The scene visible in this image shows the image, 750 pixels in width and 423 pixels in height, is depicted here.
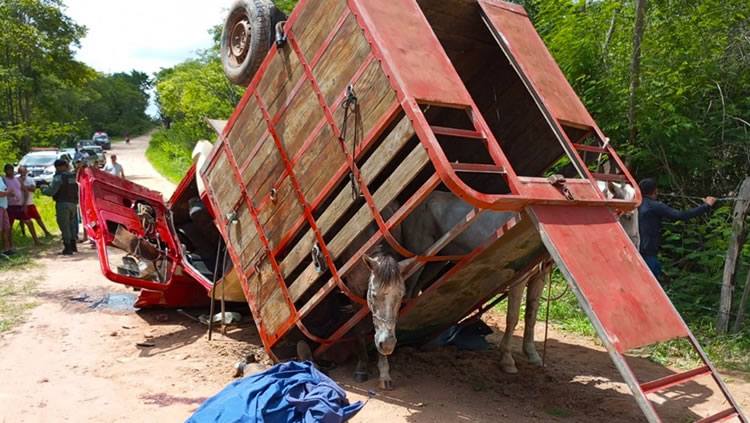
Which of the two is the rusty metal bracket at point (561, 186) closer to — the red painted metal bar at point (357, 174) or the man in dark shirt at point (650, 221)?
the red painted metal bar at point (357, 174)

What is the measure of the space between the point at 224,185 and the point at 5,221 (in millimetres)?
6828

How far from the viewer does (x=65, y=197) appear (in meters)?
10.6

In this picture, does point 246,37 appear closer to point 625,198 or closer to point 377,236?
point 377,236

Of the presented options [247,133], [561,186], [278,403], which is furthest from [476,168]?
[247,133]

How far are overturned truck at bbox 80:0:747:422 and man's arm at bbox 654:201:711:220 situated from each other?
1.22m

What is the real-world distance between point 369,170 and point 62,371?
3.61 meters

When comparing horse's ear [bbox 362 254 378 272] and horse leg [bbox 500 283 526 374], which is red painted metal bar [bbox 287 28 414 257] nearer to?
horse's ear [bbox 362 254 378 272]

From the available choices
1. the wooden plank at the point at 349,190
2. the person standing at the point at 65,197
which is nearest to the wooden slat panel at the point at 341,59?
the wooden plank at the point at 349,190

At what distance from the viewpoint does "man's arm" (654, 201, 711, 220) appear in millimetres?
6164

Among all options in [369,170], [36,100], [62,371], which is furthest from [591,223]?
[36,100]

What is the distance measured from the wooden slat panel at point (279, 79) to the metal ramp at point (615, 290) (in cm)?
250

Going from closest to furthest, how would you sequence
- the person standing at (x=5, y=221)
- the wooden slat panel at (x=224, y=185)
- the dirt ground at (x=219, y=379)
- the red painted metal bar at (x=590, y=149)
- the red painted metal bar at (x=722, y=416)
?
the red painted metal bar at (x=722, y=416)
the dirt ground at (x=219, y=379)
the red painted metal bar at (x=590, y=149)
the wooden slat panel at (x=224, y=185)
the person standing at (x=5, y=221)

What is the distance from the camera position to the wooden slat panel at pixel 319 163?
461 centimetres

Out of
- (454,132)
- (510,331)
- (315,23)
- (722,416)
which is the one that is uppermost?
(315,23)
